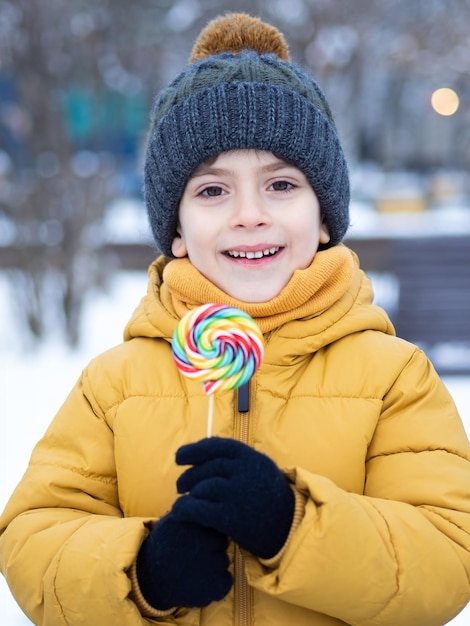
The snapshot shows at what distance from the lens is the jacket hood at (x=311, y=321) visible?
213 centimetres

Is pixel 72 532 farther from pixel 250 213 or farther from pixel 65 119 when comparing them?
pixel 65 119

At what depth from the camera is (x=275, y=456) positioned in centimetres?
203

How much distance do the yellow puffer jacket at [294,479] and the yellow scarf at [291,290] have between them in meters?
0.04

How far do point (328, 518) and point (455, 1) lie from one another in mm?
12657

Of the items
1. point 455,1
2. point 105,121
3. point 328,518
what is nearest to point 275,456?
Answer: point 328,518

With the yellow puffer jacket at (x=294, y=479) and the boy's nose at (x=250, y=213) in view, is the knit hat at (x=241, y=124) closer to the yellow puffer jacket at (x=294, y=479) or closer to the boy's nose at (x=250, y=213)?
the boy's nose at (x=250, y=213)

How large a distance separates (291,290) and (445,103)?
7473 millimetres

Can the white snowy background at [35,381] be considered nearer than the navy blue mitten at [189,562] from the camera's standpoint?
No

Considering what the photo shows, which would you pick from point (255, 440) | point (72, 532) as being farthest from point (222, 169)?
point (72, 532)

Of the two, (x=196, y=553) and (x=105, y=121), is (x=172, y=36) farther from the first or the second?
(x=196, y=553)

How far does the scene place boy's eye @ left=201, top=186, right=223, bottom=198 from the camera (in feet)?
7.14

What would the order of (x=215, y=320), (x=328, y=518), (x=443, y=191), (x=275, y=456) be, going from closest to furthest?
(x=328, y=518), (x=215, y=320), (x=275, y=456), (x=443, y=191)

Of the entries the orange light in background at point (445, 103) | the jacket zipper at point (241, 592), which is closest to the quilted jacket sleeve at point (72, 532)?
the jacket zipper at point (241, 592)

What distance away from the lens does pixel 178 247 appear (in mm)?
2375
